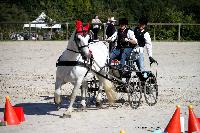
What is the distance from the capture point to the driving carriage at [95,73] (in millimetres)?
9945

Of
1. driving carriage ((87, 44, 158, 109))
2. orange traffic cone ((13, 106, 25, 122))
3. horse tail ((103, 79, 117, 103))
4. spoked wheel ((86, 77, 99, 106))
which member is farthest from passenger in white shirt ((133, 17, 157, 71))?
orange traffic cone ((13, 106, 25, 122))

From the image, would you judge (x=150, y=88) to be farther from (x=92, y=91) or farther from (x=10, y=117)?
(x=10, y=117)

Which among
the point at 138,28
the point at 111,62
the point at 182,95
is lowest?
the point at 182,95

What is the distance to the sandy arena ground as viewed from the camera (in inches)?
356

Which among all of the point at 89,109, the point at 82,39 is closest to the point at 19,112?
the point at 82,39

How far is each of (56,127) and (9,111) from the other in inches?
39.0

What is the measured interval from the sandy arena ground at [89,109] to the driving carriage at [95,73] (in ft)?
1.16

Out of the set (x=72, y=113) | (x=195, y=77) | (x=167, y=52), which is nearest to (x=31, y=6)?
(x=167, y=52)

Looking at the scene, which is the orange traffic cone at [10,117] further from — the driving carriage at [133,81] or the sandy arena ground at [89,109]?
the driving carriage at [133,81]

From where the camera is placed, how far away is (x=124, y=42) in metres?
11.6

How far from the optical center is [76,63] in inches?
394

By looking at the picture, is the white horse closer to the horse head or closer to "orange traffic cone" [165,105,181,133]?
the horse head

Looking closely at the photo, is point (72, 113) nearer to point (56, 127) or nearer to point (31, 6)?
point (56, 127)

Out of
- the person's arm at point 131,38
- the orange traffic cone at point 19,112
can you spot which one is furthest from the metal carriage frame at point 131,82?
the orange traffic cone at point 19,112
